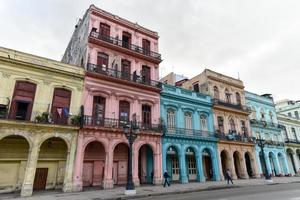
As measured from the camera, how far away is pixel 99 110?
17.2 metres

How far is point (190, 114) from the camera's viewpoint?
22922 millimetres

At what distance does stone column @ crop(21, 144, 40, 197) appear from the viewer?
40.5ft

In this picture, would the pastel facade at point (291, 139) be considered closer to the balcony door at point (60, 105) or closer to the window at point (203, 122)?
the window at point (203, 122)

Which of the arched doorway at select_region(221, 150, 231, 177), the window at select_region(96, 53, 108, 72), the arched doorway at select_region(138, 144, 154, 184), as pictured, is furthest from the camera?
the arched doorway at select_region(221, 150, 231, 177)

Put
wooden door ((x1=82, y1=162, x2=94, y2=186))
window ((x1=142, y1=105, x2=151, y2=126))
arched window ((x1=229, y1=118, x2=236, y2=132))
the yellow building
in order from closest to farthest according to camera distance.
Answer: the yellow building → wooden door ((x1=82, y1=162, x2=94, y2=186)) → window ((x1=142, y1=105, x2=151, y2=126)) → arched window ((x1=229, y1=118, x2=236, y2=132))

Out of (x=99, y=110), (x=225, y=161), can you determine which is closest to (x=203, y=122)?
(x=225, y=161)

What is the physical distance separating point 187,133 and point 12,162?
15.0m

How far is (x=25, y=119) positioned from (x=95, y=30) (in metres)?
9.63

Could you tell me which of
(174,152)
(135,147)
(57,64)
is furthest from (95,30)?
(174,152)

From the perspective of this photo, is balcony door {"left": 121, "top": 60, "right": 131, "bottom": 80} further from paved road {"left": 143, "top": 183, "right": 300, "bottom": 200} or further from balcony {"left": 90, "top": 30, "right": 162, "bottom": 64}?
paved road {"left": 143, "top": 183, "right": 300, "bottom": 200}

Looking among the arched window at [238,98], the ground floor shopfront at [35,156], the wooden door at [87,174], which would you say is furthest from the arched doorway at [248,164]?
the ground floor shopfront at [35,156]

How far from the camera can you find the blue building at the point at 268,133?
2844 centimetres

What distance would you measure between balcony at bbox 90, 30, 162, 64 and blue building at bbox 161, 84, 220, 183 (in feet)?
11.1

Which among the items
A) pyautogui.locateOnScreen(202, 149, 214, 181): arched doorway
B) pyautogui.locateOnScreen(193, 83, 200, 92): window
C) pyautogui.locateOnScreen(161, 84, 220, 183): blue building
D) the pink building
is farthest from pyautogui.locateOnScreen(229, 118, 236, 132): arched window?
the pink building
